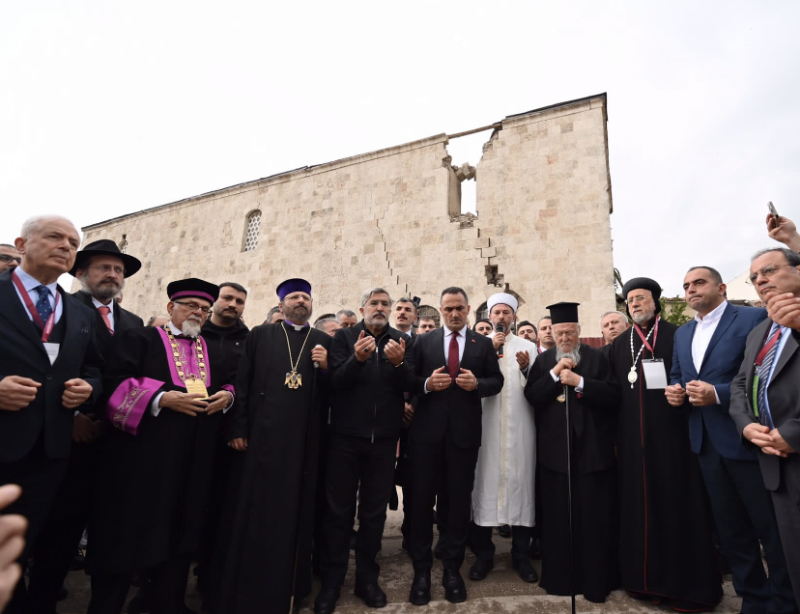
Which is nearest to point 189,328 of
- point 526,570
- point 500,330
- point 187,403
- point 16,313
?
point 187,403

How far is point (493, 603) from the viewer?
2945mm

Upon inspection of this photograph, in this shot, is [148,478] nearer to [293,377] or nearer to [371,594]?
[293,377]

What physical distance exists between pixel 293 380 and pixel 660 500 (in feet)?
9.16

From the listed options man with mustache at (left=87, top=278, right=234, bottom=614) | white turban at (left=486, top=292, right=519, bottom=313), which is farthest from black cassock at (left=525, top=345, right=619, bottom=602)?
man with mustache at (left=87, top=278, right=234, bottom=614)

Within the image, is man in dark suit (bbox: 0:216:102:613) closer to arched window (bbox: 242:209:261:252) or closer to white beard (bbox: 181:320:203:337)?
white beard (bbox: 181:320:203:337)

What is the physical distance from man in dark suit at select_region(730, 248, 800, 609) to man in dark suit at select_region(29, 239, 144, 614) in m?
3.77

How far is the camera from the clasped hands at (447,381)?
315cm

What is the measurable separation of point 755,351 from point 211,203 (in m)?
16.6

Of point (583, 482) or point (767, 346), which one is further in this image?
point (583, 482)

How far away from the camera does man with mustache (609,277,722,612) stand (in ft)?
9.50

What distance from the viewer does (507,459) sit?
12.1 feet

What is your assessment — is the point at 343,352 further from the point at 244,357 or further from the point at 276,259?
the point at 276,259

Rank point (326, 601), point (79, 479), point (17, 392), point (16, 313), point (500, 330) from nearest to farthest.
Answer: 1. point (17, 392)
2. point (16, 313)
3. point (79, 479)
4. point (326, 601)
5. point (500, 330)

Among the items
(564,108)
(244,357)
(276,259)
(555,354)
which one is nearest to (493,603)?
(555,354)
